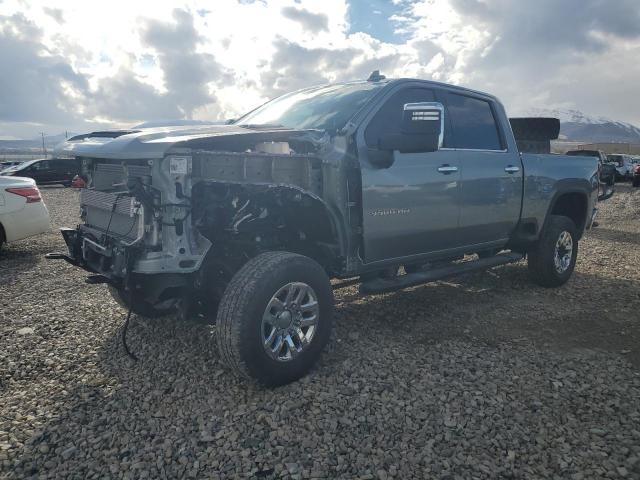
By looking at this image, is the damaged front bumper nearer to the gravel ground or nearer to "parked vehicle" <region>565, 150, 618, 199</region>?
the gravel ground

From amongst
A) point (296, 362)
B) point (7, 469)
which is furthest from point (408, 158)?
point (7, 469)

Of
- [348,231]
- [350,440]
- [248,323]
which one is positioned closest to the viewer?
[350,440]

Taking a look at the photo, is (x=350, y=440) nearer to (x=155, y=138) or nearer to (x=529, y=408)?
(x=529, y=408)

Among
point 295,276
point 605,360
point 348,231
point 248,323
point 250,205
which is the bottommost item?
point 605,360

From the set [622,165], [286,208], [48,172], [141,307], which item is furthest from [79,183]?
[622,165]

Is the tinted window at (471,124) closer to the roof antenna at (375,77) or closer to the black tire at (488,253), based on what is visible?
the roof antenna at (375,77)

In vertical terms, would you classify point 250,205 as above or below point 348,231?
above

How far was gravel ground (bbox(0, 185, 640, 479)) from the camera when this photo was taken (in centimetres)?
253

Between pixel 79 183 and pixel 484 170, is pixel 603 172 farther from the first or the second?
pixel 79 183

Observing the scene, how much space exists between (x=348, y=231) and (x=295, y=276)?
0.67 metres

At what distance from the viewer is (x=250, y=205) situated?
3324mm

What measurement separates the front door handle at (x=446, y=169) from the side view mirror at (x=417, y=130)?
0.49m

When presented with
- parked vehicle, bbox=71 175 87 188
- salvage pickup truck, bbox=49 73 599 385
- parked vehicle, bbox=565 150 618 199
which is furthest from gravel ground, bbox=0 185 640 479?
parked vehicle, bbox=565 150 618 199

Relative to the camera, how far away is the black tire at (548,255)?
5.66 metres
